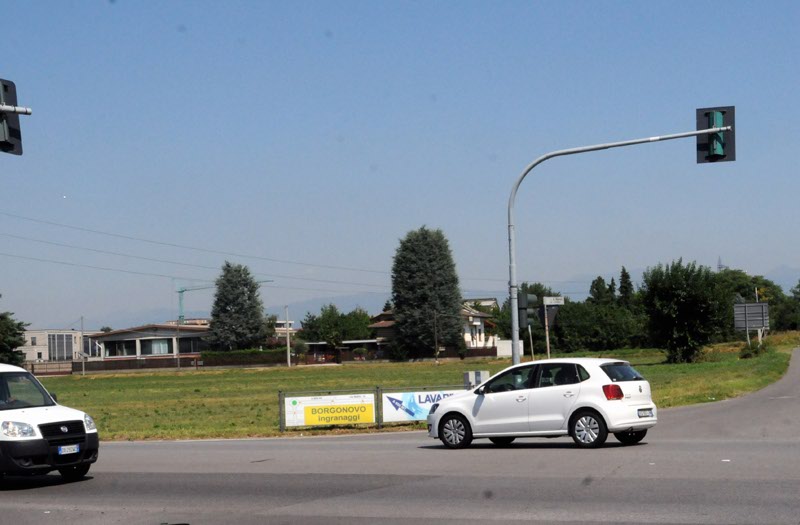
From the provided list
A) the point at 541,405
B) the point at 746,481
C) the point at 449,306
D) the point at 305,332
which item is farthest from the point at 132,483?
the point at 305,332

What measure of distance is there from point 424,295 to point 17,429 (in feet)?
361

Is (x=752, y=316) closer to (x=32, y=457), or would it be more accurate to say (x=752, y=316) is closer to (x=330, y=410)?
(x=330, y=410)

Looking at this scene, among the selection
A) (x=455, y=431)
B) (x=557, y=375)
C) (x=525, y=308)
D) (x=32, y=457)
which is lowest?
(x=455, y=431)

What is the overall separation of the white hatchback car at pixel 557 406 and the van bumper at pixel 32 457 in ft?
23.7

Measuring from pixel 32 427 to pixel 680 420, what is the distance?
16.6 meters

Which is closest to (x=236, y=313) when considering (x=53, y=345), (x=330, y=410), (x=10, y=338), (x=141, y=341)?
(x=141, y=341)

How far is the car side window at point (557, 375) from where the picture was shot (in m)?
18.4

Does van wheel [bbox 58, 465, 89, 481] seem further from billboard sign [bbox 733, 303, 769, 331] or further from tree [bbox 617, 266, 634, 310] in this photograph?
tree [bbox 617, 266, 634, 310]

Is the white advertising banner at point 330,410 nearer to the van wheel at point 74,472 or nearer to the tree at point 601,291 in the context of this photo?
the van wheel at point 74,472

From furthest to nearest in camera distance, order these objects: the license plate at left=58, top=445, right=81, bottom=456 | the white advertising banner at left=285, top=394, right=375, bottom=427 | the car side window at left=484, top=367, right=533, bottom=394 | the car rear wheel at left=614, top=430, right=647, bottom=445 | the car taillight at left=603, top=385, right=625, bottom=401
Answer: the white advertising banner at left=285, top=394, right=375, bottom=427
the car side window at left=484, top=367, right=533, bottom=394
the car rear wheel at left=614, top=430, right=647, bottom=445
the car taillight at left=603, top=385, right=625, bottom=401
the license plate at left=58, top=445, right=81, bottom=456

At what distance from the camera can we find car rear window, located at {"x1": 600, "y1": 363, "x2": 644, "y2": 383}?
18.3m

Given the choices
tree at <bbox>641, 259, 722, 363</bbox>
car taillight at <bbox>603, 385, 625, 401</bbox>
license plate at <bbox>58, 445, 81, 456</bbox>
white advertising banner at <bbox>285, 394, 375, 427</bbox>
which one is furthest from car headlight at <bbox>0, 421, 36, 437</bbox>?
tree at <bbox>641, 259, 722, 363</bbox>

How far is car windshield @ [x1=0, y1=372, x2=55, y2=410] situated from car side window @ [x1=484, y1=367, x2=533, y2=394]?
7.72m

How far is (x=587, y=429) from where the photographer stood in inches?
712
